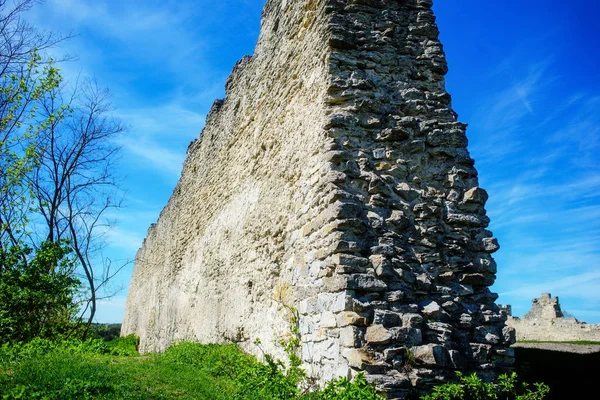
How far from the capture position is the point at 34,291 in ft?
27.6

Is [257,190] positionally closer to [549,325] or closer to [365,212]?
[365,212]

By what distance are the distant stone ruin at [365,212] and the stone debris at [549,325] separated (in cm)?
1494

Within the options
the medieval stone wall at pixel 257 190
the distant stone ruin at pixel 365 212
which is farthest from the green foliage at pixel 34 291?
the distant stone ruin at pixel 365 212

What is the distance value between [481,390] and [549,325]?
18422mm

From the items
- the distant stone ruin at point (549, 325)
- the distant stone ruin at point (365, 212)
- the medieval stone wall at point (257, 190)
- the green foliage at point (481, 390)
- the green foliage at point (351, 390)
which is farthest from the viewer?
the distant stone ruin at point (549, 325)

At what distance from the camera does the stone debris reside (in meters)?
18.1

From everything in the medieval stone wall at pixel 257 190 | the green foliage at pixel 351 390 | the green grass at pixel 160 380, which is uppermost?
the medieval stone wall at pixel 257 190

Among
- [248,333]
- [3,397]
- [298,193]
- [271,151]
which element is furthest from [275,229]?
[3,397]

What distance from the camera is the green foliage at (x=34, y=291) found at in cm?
821

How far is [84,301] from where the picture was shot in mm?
10234

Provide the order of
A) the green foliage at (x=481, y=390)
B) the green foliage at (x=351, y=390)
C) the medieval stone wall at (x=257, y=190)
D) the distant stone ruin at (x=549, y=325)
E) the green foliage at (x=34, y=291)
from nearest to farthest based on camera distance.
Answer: the green foliage at (x=351, y=390)
the green foliage at (x=481, y=390)
the medieval stone wall at (x=257, y=190)
the green foliage at (x=34, y=291)
the distant stone ruin at (x=549, y=325)

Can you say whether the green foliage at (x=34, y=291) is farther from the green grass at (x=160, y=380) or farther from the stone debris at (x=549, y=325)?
the stone debris at (x=549, y=325)

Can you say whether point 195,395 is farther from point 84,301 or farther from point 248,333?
point 84,301

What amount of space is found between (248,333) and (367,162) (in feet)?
11.8
